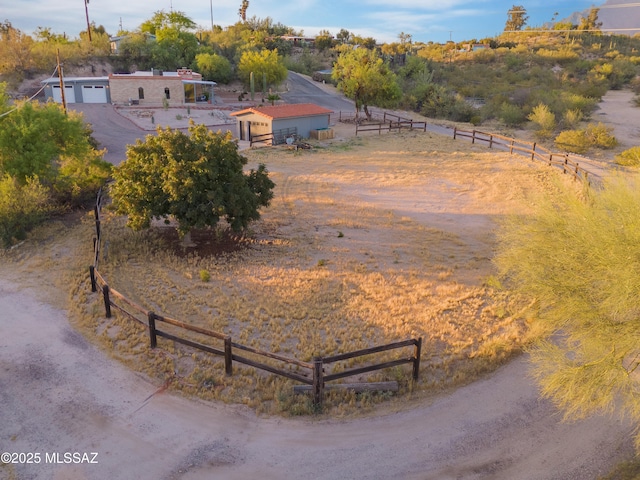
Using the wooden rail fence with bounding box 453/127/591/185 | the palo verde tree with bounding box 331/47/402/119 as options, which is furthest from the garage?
the wooden rail fence with bounding box 453/127/591/185

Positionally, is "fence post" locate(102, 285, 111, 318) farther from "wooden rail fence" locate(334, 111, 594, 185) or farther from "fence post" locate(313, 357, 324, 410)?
"wooden rail fence" locate(334, 111, 594, 185)

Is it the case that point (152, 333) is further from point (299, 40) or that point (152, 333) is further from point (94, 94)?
point (299, 40)

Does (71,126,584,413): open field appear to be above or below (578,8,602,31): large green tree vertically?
below

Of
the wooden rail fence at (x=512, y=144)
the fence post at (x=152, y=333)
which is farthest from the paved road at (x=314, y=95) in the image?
the fence post at (x=152, y=333)

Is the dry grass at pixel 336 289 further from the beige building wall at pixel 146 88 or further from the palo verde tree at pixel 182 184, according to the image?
the beige building wall at pixel 146 88

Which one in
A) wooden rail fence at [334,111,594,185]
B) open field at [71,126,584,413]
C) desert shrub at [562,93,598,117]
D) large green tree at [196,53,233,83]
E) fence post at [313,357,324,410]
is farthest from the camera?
large green tree at [196,53,233,83]
